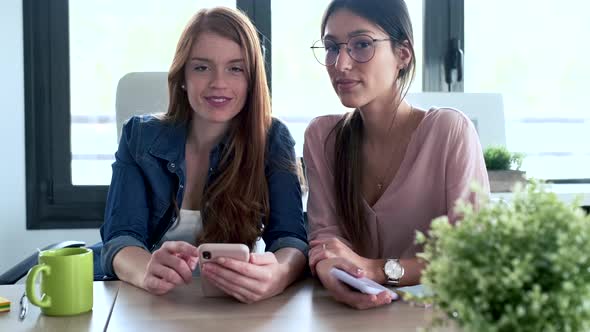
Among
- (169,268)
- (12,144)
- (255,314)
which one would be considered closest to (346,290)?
(255,314)

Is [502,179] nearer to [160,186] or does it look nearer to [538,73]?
[538,73]

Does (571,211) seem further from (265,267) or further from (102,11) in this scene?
(102,11)

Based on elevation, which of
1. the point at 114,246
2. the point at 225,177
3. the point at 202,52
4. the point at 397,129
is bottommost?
the point at 114,246

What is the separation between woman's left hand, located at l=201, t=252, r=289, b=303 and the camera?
111 centimetres

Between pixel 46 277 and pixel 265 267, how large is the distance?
0.37m

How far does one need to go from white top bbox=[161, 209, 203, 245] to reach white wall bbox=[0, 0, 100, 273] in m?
1.65

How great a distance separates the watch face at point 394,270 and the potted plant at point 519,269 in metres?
0.75

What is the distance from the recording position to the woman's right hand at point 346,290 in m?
1.06

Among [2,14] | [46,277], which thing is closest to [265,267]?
[46,277]

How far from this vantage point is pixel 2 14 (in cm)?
293

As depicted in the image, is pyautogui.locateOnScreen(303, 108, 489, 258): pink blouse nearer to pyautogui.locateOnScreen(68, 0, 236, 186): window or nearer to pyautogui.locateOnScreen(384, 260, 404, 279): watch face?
pyautogui.locateOnScreen(384, 260, 404, 279): watch face

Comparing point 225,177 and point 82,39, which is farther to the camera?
point 82,39

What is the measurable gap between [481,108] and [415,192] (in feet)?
4.91

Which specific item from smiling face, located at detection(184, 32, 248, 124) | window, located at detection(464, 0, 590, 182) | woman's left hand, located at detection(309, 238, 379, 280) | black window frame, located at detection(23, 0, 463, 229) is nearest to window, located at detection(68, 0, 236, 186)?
black window frame, located at detection(23, 0, 463, 229)
